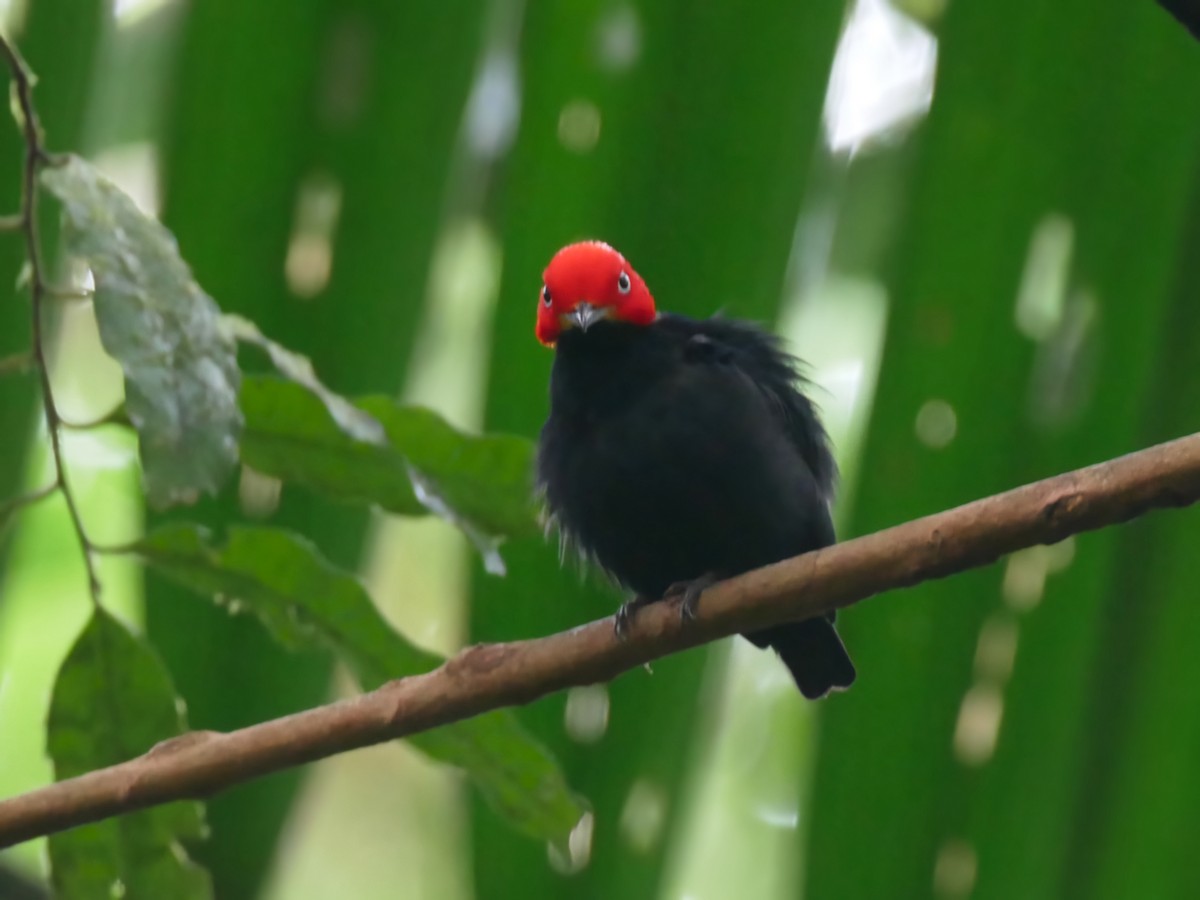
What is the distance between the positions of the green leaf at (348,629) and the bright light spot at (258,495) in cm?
55

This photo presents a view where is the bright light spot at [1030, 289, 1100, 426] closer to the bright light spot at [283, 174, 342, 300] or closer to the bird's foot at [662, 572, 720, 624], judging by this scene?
the bird's foot at [662, 572, 720, 624]

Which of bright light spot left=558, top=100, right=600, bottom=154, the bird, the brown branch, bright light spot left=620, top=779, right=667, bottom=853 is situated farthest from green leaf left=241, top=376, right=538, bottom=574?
bright light spot left=558, top=100, right=600, bottom=154

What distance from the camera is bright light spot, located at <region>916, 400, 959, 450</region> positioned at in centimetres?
264

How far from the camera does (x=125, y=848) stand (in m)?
2.24

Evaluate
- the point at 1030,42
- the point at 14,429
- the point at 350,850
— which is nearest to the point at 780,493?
the point at 1030,42

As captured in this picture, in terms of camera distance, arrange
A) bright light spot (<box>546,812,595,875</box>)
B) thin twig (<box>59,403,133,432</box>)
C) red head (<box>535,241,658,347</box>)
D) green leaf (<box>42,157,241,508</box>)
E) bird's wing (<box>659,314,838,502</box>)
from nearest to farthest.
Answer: green leaf (<box>42,157,241,508</box>), thin twig (<box>59,403,133,432</box>), bright light spot (<box>546,812,595,875</box>), red head (<box>535,241,658,347</box>), bird's wing (<box>659,314,838,502</box>)

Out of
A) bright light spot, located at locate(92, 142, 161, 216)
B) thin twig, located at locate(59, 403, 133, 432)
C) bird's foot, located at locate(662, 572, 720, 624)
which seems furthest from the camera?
bright light spot, located at locate(92, 142, 161, 216)

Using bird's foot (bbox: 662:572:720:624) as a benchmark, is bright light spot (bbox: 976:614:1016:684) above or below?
below

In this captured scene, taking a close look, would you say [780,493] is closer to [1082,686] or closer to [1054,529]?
[1082,686]

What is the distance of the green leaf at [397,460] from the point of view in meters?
2.14

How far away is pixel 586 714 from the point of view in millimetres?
2723

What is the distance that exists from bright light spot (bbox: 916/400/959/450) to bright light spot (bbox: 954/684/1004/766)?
44 centimetres

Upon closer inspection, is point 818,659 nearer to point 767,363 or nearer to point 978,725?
point 978,725

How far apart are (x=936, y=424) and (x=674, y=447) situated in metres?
0.46
